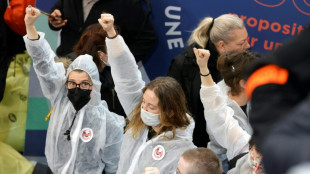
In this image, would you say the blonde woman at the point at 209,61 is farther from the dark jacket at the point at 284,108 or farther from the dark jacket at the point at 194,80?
the dark jacket at the point at 284,108

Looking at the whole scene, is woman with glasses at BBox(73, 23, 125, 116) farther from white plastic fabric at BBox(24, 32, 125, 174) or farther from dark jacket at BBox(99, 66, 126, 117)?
white plastic fabric at BBox(24, 32, 125, 174)

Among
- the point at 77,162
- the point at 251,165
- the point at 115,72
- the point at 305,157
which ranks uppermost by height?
the point at 305,157

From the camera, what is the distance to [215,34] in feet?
11.6

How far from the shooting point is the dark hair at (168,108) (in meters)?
2.81

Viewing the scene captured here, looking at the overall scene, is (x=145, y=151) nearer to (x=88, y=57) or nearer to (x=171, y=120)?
(x=171, y=120)

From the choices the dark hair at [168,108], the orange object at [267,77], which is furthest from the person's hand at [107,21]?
the orange object at [267,77]

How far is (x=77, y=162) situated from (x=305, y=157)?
262 centimetres

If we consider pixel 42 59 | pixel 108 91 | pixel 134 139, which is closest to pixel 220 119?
pixel 134 139

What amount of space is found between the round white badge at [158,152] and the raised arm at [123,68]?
0.33 metres

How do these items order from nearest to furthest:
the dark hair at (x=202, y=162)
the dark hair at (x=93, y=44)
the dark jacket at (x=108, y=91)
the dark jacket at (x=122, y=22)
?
the dark hair at (x=202, y=162) → the dark hair at (x=93, y=44) → the dark jacket at (x=108, y=91) → the dark jacket at (x=122, y=22)

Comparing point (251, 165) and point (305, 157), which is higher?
point (305, 157)

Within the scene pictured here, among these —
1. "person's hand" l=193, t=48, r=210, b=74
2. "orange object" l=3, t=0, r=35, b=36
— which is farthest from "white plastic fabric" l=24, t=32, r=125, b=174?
"orange object" l=3, t=0, r=35, b=36

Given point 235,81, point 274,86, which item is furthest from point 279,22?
point 274,86

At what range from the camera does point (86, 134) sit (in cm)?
326
